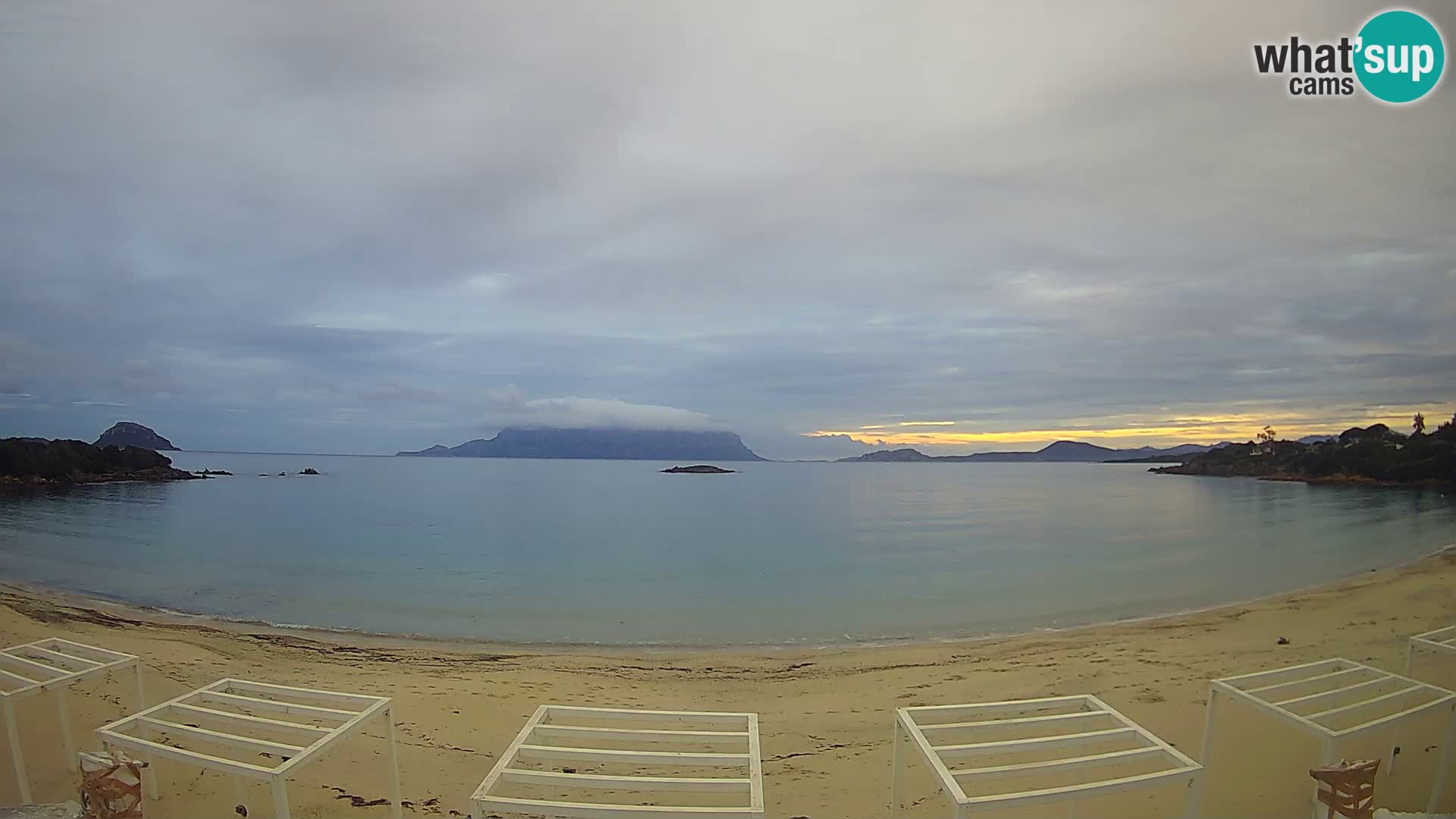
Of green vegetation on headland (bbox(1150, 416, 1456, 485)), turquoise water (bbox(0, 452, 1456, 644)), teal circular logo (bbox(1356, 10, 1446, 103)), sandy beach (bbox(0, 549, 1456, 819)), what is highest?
teal circular logo (bbox(1356, 10, 1446, 103))

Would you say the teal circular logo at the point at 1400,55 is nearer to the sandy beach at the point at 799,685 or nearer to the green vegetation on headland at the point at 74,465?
the sandy beach at the point at 799,685

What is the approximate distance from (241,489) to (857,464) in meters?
110

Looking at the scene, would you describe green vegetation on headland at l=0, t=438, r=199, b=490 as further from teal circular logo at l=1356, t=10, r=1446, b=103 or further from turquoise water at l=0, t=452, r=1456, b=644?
teal circular logo at l=1356, t=10, r=1446, b=103

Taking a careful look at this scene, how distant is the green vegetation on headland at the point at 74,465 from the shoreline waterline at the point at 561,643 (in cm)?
268

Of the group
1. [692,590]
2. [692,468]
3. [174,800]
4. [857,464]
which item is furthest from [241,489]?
[857,464]

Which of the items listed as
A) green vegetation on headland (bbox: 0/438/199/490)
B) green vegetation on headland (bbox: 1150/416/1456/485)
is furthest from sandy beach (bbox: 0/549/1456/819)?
green vegetation on headland (bbox: 0/438/199/490)

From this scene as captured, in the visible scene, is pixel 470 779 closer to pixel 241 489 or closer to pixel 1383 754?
pixel 1383 754

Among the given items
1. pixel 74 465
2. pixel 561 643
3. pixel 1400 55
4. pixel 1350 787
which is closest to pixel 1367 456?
pixel 1400 55

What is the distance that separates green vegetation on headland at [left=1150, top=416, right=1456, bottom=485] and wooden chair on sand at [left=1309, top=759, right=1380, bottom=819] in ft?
11.8

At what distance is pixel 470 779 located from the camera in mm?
3791

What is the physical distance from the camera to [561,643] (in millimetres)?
9188

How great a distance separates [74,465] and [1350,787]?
38171 mm

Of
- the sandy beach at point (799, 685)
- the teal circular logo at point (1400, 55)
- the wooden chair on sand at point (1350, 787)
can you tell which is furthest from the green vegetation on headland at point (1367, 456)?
the wooden chair on sand at point (1350, 787)

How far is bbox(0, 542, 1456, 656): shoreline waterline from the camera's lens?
8.66 m
